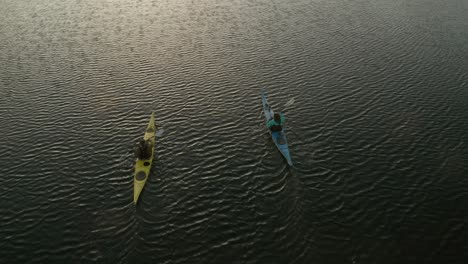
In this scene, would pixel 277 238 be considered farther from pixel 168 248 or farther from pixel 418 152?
pixel 418 152

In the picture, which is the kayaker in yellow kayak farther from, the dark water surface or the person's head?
the person's head

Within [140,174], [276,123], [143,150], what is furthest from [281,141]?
[140,174]

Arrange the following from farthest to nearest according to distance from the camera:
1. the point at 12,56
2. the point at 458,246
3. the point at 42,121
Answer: the point at 12,56, the point at 42,121, the point at 458,246

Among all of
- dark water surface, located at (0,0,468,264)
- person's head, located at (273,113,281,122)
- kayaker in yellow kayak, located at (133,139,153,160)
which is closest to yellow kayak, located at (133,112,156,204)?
kayaker in yellow kayak, located at (133,139,153,160)

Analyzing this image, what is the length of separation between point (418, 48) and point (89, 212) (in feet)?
128

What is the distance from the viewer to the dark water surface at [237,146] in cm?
1592

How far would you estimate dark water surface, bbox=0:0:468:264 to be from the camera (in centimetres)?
1592

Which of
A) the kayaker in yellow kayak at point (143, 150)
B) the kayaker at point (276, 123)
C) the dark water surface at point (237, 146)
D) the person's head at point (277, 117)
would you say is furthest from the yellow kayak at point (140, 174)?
the person's head at point (277, 117)

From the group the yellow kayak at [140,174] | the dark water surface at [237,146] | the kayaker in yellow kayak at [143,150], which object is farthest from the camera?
the kayaker in yellow kayak at [143,150]

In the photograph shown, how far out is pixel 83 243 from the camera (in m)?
15.8

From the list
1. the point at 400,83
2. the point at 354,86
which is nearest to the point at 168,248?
the point at 354,86

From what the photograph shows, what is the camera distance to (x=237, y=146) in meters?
22.5

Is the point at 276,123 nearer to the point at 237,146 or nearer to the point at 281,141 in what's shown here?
the point at 281,141

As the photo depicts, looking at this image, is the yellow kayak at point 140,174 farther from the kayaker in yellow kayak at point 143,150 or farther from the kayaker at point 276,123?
the kayaker at point 276,123
